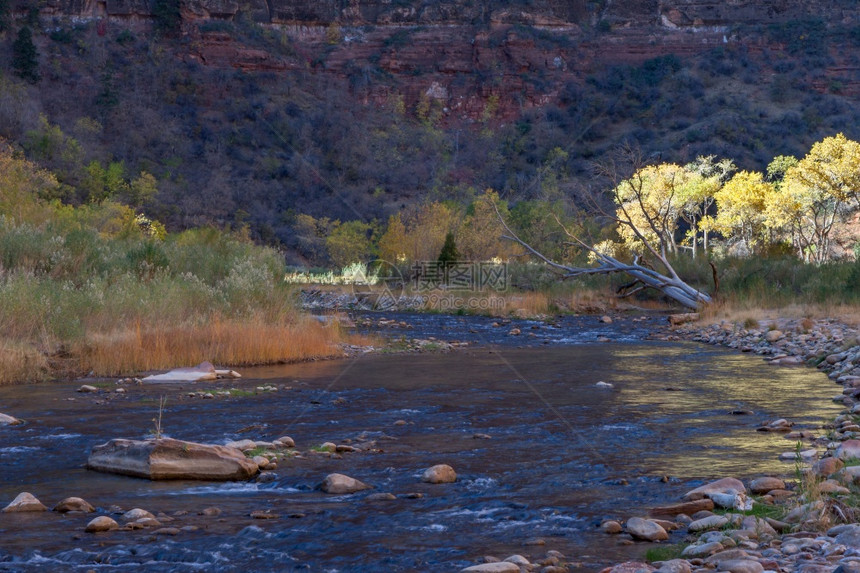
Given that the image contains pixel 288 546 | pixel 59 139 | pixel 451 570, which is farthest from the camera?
pixel 59 139

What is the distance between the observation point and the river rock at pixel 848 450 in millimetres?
6395

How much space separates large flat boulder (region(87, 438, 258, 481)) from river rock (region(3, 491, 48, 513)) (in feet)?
3.26

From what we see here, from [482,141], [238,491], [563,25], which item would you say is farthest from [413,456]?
[563,25]

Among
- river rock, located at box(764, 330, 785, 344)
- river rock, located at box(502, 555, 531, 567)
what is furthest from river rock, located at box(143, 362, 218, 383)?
river rock, located at box(764, 330, 785, 344)

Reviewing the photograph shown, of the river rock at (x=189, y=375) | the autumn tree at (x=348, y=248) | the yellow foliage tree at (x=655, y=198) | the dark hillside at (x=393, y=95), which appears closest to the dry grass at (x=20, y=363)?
the river rock at (x=189, y=375)

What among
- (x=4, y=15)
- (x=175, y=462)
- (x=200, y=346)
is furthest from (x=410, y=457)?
(x=4, y=15)

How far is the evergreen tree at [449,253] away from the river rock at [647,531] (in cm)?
2724

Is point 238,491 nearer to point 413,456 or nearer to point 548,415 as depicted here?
point 413,456

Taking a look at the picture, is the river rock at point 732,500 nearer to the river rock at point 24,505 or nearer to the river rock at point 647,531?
the river rock at point 647,531

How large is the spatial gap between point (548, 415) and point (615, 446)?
1.78m

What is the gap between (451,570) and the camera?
4.70m

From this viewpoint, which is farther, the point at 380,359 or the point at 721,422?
the point at 380,359

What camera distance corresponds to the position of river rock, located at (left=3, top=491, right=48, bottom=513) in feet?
18.8

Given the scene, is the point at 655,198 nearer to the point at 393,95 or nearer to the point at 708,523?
the point at 708,523
